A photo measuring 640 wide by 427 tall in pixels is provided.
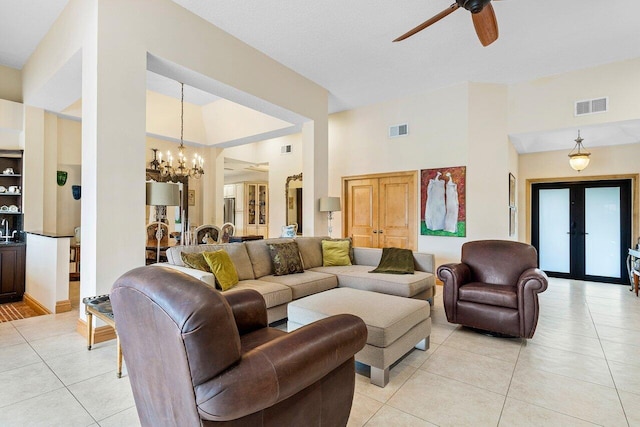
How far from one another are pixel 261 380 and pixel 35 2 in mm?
4590

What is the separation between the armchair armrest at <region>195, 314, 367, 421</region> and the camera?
3.64 feet

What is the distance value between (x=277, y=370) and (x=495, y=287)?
2.86 meters

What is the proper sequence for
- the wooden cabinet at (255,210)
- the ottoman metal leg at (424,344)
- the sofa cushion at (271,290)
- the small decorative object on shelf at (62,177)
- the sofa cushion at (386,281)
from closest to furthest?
the ottoman metal leg at (424,344)
the sofa cushion at (271,290)
the sofa cushion at (386,281)
the small decorative object on shelf at (62,177)
the wooden cabinet at (255,210)

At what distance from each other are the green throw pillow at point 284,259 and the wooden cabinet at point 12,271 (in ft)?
11.4

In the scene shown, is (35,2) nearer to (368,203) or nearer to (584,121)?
(368,203)

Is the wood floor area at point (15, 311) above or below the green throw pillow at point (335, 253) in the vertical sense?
below

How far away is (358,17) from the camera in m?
3.68

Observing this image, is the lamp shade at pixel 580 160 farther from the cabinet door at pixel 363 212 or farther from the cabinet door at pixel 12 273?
the cabinet door at pixel 12 273

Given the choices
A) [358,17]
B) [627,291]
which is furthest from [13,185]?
[627,291]

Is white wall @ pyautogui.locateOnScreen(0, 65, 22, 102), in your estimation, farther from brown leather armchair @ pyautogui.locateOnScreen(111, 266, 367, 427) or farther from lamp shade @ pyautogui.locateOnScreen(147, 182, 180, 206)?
brown leather armchair @ pyautogui.locateOnScreen(111, 266, 367, 427)

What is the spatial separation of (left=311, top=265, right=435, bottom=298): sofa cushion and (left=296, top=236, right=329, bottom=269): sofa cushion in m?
0.22

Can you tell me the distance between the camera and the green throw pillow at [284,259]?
3939 millimetres

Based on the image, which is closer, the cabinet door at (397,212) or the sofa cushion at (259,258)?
the sofa cushion at (259,258)

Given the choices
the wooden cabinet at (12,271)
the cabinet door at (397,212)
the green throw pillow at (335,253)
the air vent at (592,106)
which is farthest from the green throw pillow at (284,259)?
the air vent at (592,106)
